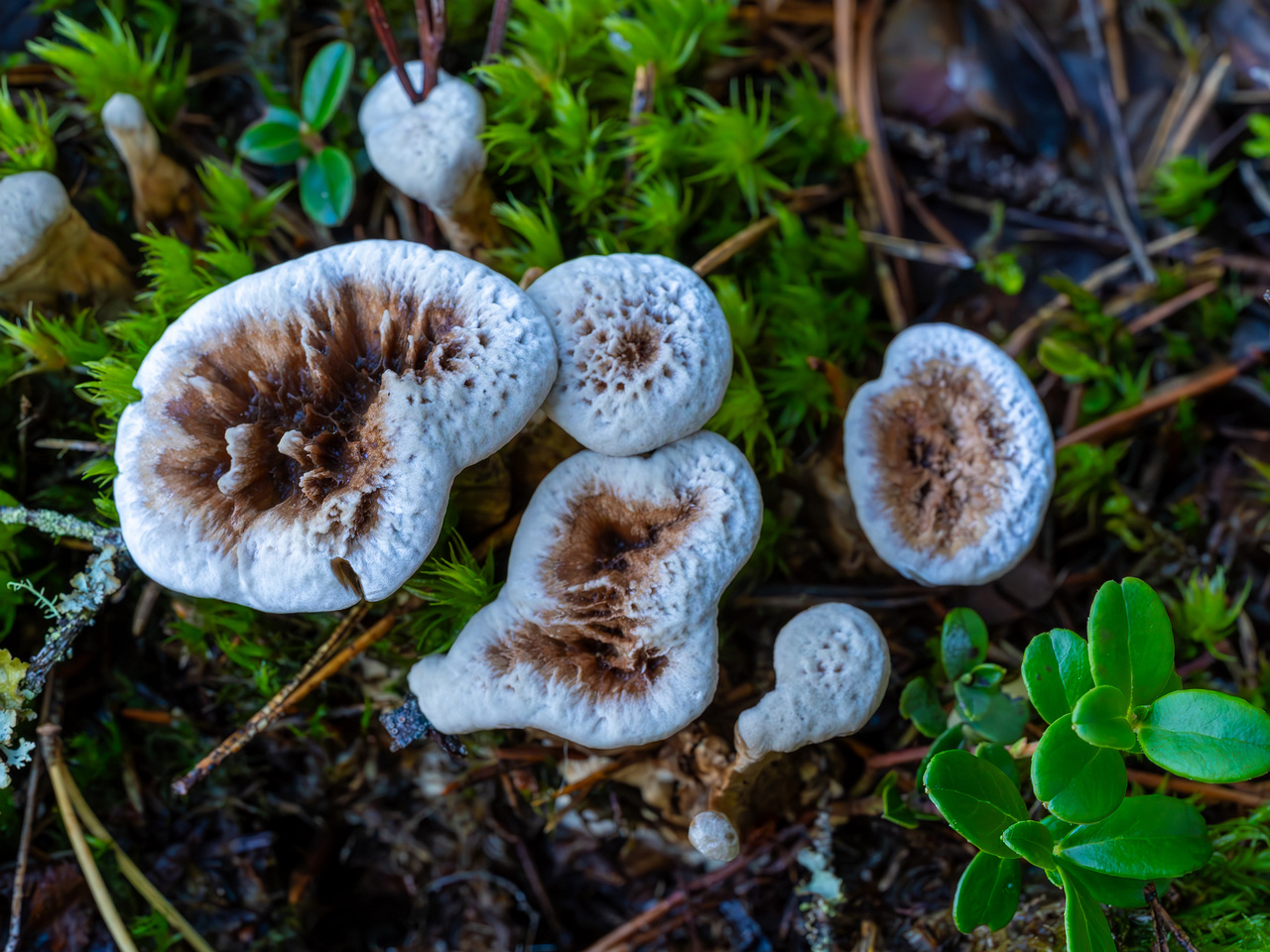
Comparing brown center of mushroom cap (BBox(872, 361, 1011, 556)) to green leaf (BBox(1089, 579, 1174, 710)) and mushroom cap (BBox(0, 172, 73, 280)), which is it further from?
mushroom cap (BBox(0, 172, 73, 280))

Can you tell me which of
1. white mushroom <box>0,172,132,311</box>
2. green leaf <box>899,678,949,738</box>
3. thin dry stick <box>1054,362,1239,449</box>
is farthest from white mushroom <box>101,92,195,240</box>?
thin dry stick <box>1054,362,1239,449</box>

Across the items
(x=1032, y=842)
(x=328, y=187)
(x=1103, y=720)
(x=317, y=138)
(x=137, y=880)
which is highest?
(x=317, y=138)

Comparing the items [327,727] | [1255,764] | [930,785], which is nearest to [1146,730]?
[1255,764]

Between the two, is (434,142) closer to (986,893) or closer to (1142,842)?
(986,893)

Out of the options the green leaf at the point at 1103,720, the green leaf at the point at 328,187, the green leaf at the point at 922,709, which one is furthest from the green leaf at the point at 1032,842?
the green leaf at the point at 328,187

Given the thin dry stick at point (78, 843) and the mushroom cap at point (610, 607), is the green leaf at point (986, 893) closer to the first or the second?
the mushroom cap at point (610, 607)

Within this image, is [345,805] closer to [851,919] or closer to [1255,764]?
[851,919]

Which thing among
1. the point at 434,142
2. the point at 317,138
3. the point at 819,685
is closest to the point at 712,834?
the point at 819,685
